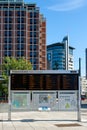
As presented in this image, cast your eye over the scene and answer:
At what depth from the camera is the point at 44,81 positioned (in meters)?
24.2

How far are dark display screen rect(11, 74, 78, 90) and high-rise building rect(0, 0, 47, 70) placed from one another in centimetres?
14793

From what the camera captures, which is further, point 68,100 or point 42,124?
point 68,100

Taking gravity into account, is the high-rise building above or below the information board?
above

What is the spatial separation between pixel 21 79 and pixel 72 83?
3.07 meters

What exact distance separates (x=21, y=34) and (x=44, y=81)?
151 m

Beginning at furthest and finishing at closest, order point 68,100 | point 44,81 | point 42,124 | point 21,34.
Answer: point 21,34 < point 68,100 < point 44,81 < point 42,124

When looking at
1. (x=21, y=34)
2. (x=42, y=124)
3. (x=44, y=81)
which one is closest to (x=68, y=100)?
(x=44, y=81)

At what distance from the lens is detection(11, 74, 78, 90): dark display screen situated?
24078mm

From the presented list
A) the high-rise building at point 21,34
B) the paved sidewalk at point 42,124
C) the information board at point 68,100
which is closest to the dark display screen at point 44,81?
the information board at point 68,100

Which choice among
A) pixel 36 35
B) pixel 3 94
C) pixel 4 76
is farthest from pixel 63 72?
pixel 36 35

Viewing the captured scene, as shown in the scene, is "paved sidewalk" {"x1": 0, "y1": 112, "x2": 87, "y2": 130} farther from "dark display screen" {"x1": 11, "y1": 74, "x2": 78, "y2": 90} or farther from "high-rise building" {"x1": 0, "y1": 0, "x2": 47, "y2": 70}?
"high-rise building" {"x1": 0, "y1": 0, "x2": 47, "y2": 70}

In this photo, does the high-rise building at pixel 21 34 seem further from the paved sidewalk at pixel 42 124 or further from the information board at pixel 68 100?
the paved sidewalk at pixel 42 124

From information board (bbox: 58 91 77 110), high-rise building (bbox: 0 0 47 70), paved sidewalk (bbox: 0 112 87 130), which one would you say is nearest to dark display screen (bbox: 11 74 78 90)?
information board (bbox: 58 91 77 110)

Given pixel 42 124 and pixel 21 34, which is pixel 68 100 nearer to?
pixel 42 124
